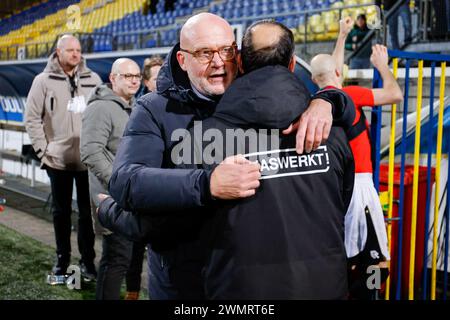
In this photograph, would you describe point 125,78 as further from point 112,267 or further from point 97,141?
point 112,267

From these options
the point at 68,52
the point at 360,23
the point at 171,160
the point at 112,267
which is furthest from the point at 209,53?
the point at 360,23

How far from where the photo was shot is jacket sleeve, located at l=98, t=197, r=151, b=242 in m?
1.58

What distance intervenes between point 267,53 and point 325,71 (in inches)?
53.6

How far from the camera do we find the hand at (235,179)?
1396 millimetres

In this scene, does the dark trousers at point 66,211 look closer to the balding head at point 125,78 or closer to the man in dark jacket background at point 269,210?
the balding head at point 125,78

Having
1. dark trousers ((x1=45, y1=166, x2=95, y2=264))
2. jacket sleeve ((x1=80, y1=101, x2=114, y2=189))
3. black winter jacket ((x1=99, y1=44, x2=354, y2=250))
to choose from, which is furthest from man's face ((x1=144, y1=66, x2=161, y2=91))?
black winter jacket ((x1=99, y1=44, x2=354, y2=250))

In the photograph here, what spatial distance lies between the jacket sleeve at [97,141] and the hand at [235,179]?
6.60ft

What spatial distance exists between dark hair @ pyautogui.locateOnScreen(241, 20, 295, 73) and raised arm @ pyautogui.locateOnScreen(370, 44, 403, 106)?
123 centimetres

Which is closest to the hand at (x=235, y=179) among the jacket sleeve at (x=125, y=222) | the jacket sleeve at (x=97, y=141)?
the jacket sleeve at (x=125, y=222)

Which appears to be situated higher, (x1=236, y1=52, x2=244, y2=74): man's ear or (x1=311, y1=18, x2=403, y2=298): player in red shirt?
(x1=236, y1=52, x2=244, y2=74): man's ear

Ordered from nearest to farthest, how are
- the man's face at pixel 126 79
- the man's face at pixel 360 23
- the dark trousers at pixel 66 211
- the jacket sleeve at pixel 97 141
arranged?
the jacket sleeve at pixel 97 141, the man's face at pixel 126 79, the dark trousers at pixel 66 211, the man's face at pixel 360 23

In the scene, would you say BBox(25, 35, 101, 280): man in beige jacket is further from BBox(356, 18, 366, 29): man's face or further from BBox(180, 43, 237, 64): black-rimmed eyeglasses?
BBox(356, 18, 366, 29): man's face
